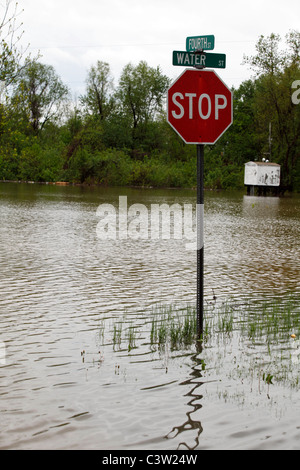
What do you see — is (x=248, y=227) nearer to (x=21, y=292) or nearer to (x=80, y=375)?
(x=21, y=292)

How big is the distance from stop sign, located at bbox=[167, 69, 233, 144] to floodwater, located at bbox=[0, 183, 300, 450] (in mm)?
2377

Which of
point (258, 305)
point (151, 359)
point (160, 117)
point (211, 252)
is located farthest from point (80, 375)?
point (160, 117)

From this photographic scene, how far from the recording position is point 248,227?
24531mm

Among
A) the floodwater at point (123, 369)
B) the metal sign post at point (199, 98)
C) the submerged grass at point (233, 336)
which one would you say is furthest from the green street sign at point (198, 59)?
the floodwater at point (123, 369)

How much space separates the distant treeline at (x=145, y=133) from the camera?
6769 cm

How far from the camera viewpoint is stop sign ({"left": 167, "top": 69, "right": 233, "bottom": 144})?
688 centimetres

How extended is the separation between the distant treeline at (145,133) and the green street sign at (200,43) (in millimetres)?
53013

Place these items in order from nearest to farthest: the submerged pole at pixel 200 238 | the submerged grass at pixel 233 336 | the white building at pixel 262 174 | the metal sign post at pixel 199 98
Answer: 1. the submerged grass at pixel 233 336
2. the metal sign post at pixel 199 98
3. the submerged pole at pixel 200 238
4. the white building at pixel 262 174

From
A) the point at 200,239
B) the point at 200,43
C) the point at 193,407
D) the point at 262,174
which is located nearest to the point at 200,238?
the point at 200,239

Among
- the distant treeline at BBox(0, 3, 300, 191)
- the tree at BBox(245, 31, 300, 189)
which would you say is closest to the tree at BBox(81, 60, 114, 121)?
the distant treeline at BBox(0, 3, 300, 191)

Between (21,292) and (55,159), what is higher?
(55,159)

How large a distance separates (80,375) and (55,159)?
83800 millimetres

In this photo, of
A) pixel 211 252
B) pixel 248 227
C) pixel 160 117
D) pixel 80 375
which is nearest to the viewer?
Answer: pixel 80 375

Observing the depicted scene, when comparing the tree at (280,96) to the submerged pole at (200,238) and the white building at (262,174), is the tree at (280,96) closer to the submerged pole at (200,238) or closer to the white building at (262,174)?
the white building at (262,174)
